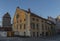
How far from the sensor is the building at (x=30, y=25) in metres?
41.1

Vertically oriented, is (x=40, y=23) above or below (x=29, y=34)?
above

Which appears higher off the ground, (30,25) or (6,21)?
(6,21)

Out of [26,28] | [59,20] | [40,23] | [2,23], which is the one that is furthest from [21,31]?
[59,20]

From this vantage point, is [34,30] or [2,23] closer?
[34,30]

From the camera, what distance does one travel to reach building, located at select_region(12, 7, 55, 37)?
41.1 metres

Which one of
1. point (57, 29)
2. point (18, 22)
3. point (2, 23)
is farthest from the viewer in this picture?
point (2, 23)

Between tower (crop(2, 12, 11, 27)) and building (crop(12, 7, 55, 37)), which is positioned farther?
tower (crop(2, 12, 11, 27))

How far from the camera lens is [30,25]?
40.8 m

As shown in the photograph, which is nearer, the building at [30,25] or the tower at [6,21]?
the building at [30,25]

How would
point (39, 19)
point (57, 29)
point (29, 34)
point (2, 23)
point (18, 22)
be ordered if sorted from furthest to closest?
1. point (2, 23)
2. point (57, 29)
3. point (18, 22)
4. point (39, 19)
5. point (29, 34)

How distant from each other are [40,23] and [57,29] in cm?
1263

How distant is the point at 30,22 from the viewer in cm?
4097

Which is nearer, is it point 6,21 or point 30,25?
point 30,25

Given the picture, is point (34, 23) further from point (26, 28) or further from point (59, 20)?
point (59, 20)
